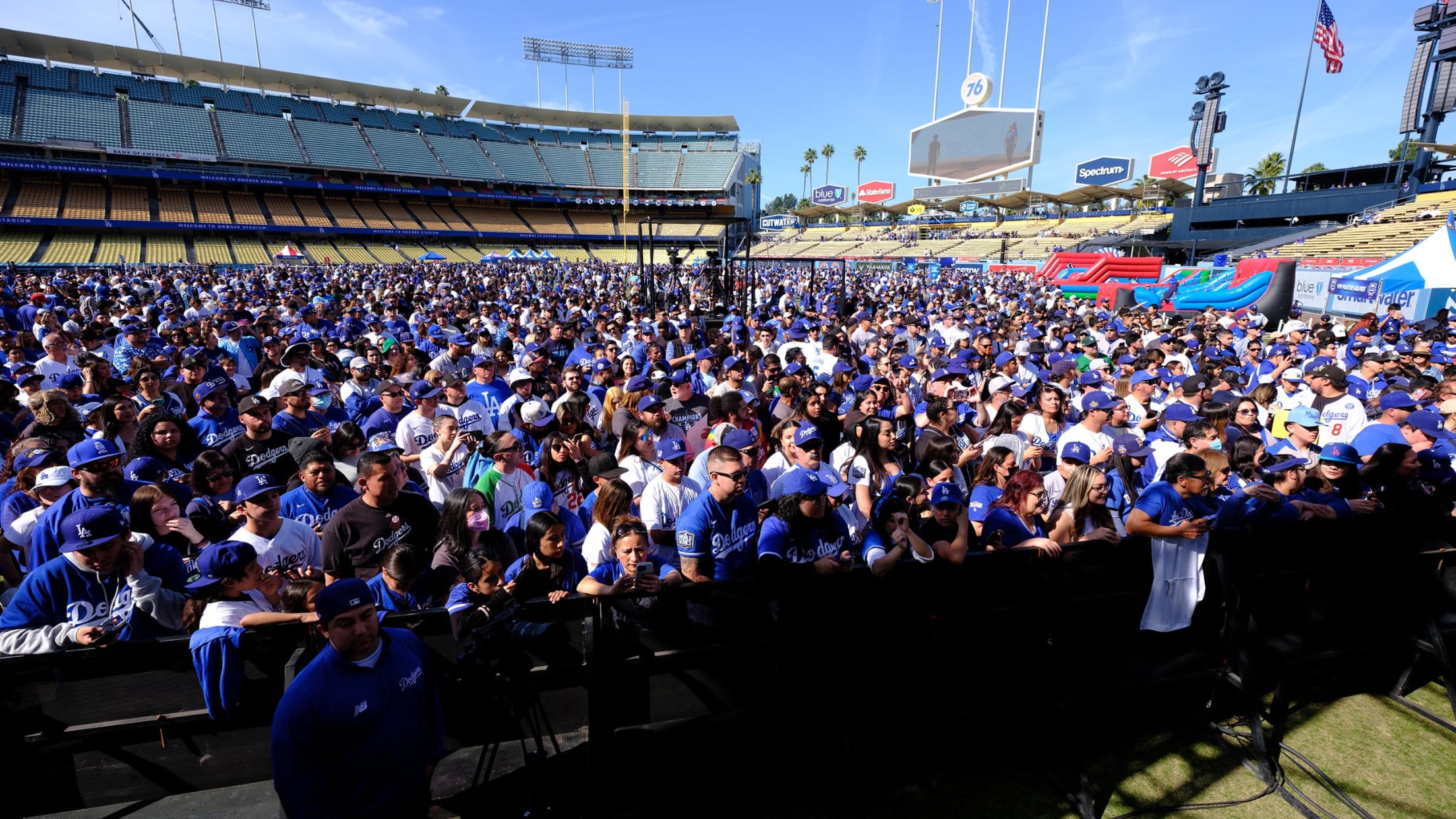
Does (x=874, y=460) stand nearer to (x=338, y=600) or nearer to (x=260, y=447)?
(x=338, y=600)

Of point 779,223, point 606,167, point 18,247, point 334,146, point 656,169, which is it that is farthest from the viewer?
point 779,223

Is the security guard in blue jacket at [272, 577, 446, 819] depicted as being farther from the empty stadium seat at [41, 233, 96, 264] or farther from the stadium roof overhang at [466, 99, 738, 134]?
the stadium roof overhang at [466, 99, 738, 134]

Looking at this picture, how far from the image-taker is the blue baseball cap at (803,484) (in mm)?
3664

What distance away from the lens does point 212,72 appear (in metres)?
62.2

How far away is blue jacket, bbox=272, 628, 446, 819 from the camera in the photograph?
247 centimetres

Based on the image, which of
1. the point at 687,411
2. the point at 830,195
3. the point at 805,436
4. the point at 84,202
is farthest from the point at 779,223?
the point at 805,436

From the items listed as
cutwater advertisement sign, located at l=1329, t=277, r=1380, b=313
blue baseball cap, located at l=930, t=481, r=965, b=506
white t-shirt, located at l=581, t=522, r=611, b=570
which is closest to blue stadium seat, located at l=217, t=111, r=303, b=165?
white t-shirt, located at l=581, t=522, r=611, b=570

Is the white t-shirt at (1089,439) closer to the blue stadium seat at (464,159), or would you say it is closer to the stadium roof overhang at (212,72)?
the blue stadium seat at (464,159)

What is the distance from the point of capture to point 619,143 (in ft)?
256

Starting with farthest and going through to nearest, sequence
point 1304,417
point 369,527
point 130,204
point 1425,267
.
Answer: point 130,204 → point 1425,267 → point 1304,417 → point 369,527

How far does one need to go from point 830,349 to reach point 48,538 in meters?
8.91

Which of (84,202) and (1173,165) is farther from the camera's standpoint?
(1173,165)

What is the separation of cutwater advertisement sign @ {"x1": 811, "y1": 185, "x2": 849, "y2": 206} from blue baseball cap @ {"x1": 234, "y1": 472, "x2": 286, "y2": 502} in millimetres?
96677

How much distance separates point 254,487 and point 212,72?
82.8 metres
